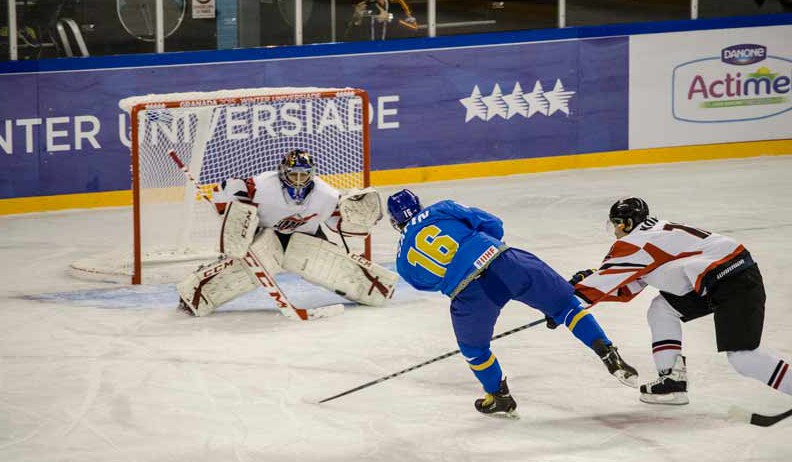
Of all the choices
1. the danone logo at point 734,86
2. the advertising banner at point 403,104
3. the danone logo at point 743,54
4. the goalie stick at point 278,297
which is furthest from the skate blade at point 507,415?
the danone logo at point 743,54

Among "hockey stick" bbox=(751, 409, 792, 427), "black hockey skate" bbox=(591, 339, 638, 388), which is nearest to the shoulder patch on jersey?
"black hockey skate" bbox=(591, 339, 638, 388)

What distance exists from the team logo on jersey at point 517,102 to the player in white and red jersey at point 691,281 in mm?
6079

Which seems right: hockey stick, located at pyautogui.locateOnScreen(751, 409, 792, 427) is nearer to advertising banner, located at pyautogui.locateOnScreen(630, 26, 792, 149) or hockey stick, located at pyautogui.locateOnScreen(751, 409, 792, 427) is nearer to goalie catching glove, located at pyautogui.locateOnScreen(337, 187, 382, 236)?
goalie catching glove, located at pyautogui.locateOnScreen(337, 187, 382, 236)

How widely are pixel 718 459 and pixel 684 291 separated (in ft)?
2.38

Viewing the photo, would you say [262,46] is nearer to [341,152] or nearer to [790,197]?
[341,152]

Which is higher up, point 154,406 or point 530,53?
point 530,53

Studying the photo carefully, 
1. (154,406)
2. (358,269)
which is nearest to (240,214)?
(358,269)

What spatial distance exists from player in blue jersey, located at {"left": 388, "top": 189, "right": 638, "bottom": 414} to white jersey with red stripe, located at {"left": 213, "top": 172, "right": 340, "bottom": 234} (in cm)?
187

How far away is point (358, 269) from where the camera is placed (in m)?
7.77

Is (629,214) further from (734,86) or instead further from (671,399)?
(734,86)

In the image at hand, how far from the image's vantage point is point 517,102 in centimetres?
1191

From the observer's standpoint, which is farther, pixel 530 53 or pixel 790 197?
pixel 530 53

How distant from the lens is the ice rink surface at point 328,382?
5469 millimetres

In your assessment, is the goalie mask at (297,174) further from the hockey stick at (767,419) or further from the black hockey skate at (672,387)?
the hockey stick at (767,419)
